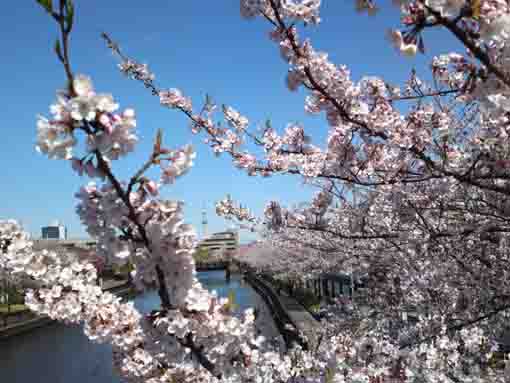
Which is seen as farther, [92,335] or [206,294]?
[92,335]

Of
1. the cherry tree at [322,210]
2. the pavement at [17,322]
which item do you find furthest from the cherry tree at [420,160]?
the pavement at [17,322]

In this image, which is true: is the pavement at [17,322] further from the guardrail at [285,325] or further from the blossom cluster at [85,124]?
the blossom cluster at [85,124]

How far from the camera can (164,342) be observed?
5.42ft

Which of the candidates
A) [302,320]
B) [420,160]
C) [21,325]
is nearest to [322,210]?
[420,160]

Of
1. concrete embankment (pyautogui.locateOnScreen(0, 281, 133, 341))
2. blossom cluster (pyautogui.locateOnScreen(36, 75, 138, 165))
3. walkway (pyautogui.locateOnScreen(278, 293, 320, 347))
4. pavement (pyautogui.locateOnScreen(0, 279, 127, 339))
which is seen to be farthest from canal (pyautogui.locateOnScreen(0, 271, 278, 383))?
blossom cluster (pyautogui.locateOnScreen(36, 75, 138, 165))

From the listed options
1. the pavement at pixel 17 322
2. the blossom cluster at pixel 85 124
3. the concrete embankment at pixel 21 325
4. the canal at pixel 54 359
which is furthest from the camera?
the pavement at pixel 17 322

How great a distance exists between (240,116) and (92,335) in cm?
316

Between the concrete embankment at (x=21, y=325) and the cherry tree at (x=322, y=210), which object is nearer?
the cherry tree at (x=322, y=210)

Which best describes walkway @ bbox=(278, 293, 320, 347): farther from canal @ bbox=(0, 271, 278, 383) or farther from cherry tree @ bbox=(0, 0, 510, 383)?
cherry tree @ bbox=(0, 0, 510, 383)

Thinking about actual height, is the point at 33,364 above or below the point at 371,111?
below

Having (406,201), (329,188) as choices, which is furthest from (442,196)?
(329,188)

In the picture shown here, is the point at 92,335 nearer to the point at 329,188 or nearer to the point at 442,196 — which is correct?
the point at 442,196

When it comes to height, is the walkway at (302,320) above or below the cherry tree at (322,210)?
below

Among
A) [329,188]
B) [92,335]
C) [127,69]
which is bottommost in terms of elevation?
[92,335]
